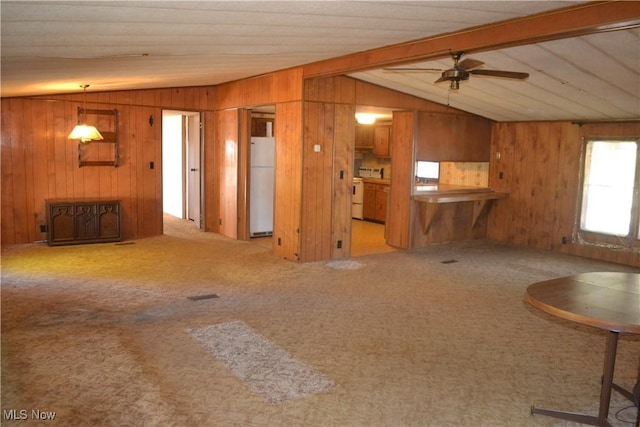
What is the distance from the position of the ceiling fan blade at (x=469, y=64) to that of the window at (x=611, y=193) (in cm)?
388

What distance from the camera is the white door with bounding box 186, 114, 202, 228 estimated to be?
8.51m

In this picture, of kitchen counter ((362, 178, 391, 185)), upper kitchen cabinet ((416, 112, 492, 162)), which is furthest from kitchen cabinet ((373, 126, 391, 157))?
upper kitchen cabinet ((416, 112, 492, 162))

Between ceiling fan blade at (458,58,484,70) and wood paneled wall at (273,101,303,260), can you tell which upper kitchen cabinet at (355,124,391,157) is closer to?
wood paneled wall at (273,101,303,260)

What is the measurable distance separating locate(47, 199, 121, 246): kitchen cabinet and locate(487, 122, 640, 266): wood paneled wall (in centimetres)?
600

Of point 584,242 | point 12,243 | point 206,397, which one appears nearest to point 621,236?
point 584,242

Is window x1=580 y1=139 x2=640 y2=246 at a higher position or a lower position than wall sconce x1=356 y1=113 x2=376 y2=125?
lower

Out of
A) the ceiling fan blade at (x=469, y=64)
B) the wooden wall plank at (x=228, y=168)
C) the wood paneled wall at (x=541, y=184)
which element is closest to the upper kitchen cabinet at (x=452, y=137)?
the wood paneled wall at (x=541, y=184)

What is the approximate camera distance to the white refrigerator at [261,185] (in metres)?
7.76

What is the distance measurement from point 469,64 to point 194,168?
591 centimetres

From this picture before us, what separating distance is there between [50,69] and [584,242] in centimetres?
694

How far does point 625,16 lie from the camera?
3008 millimetres

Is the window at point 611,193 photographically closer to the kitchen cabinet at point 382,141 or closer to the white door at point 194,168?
the kitchen cabinet at point 382,141

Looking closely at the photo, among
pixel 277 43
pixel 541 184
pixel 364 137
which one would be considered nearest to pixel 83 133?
pixel 277 43

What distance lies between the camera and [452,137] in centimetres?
776
